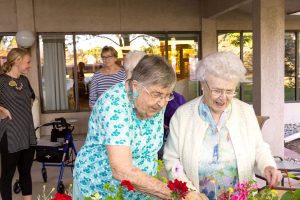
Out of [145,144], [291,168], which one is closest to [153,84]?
[145,144]

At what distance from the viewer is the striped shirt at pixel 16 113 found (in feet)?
11.1

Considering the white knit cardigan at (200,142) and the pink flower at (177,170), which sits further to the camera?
the white knit cardigan at (200,142)

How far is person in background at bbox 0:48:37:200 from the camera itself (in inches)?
133

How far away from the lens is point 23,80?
11.5 ft

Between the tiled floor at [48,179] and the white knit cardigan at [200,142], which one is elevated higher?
the white knit cardigan at [200,142]

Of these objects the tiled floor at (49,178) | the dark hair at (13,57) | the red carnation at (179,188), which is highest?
the dark hair at (13,57)

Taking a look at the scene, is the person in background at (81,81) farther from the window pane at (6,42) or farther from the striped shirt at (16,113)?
the striped shirt at (16,113)

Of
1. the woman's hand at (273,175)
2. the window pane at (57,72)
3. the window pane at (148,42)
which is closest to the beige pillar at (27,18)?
the window pane at (57,72)

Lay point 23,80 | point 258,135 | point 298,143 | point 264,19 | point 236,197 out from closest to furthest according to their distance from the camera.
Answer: point 236,197
point 258,135
point 23,80
point 264,19
point 298,143

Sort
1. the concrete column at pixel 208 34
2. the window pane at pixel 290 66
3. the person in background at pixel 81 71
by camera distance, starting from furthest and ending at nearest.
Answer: the window pane at pixel 290 66 < the concrete column at pixel 208 34 < the person in background at pixel 81 71

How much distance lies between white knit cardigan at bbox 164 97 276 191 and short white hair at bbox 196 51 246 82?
194 millimetres

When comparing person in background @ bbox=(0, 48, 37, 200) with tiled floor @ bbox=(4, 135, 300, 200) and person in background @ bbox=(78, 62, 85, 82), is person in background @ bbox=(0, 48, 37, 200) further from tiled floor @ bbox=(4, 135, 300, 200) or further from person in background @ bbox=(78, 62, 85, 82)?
person in background @ bbox=(78, 62, 85, 82)

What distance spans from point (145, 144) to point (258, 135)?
2.24 ft

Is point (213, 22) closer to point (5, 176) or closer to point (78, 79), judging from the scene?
point (78, 79)
